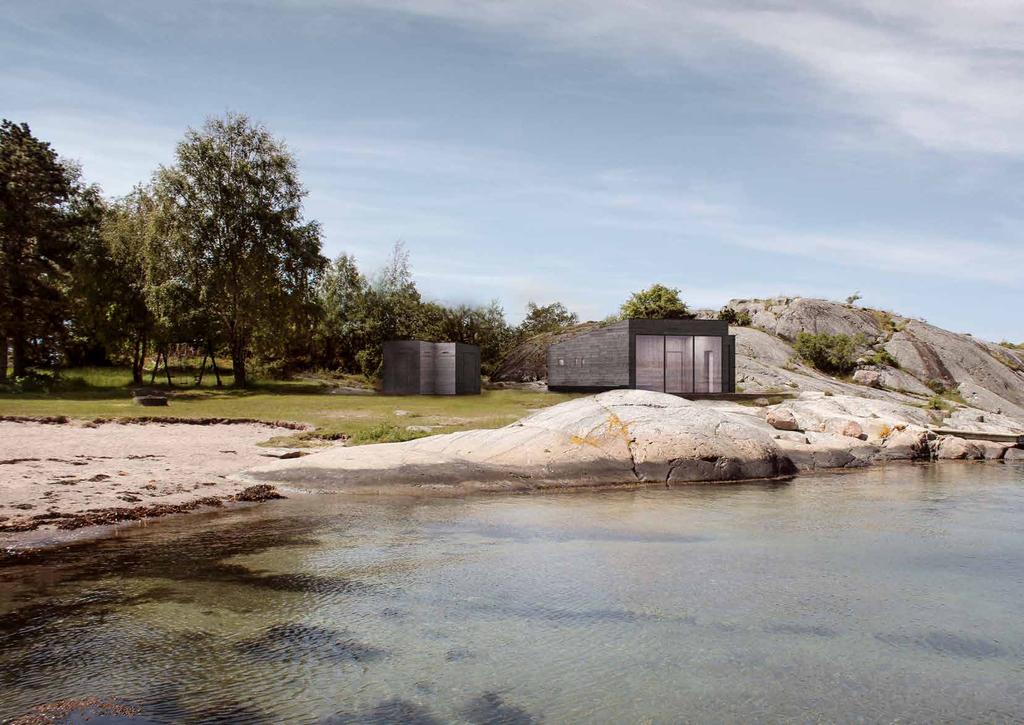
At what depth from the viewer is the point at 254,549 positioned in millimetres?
10977

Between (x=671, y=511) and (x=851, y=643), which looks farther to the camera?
(x=671, y=511)

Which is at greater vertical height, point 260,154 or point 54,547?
point 260,154

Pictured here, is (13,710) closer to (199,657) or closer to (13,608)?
(199,657)

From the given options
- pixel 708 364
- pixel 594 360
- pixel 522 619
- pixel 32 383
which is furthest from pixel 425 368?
pixel 522 619

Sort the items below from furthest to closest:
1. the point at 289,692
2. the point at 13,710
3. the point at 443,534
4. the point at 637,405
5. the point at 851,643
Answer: the point at 637,405
the point at 443,534
the point at 851,643
the point at 289,692
the point at 13,710

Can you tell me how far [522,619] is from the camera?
8.27 meters

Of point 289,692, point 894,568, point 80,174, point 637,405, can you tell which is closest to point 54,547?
point 289,692

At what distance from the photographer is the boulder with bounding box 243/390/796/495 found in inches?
639

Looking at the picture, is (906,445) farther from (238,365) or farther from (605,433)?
(238,365)

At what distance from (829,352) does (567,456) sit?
157ft

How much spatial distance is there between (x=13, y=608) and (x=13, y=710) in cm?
271

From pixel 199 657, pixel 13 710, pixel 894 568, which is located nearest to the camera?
pixel 13 710

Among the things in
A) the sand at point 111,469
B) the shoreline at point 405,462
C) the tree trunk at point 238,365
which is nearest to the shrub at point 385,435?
the shoreline at point 405,462

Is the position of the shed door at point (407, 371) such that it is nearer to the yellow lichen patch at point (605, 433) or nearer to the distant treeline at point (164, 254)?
the distant treeline at point (164, 254)
